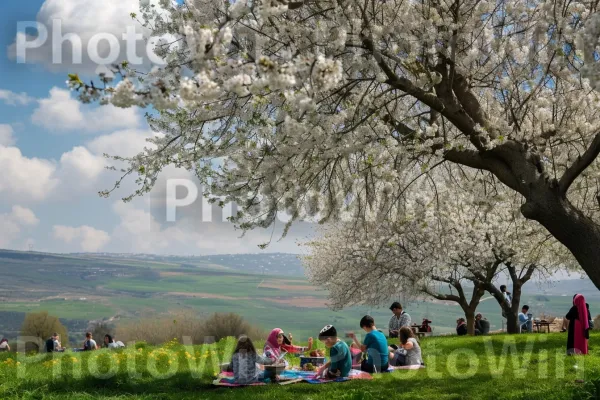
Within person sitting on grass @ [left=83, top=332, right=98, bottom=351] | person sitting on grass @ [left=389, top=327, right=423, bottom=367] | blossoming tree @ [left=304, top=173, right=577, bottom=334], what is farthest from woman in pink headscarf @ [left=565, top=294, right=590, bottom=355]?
person sitting on grass @ [left=83, top=332, right=98, bottom=351]

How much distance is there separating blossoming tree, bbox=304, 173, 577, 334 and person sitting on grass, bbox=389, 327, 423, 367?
28.9ft

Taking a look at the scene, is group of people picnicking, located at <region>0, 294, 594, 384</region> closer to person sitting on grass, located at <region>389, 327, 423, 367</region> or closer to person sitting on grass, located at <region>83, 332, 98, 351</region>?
person sitting on grass, located at <region>389, 327, 423, 367</region>

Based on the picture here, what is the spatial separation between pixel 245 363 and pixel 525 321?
17462 millimetres

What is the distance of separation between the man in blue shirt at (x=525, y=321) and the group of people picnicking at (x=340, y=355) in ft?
46.7

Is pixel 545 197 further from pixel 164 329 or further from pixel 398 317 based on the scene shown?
pixel 164 329

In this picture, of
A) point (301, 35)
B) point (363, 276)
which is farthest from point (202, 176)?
point (363, 276)

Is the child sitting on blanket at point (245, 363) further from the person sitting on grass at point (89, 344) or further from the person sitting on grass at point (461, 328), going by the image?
the person sitting on grass at point (461, 328)

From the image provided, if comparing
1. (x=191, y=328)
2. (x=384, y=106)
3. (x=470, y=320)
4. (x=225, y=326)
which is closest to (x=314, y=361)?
(x=384, y=106)

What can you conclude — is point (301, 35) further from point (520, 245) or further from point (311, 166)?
point (520, 245)

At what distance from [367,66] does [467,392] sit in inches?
179

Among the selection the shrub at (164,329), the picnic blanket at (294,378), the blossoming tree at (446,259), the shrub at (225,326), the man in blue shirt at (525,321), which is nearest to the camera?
the picnic blanket at (294,378)

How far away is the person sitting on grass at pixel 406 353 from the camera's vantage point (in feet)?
34.7

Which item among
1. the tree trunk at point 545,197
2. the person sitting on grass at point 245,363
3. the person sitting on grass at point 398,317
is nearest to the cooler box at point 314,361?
the person sitting on grass at point 245,363

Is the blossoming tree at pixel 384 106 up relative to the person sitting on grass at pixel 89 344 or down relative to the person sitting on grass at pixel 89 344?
up
